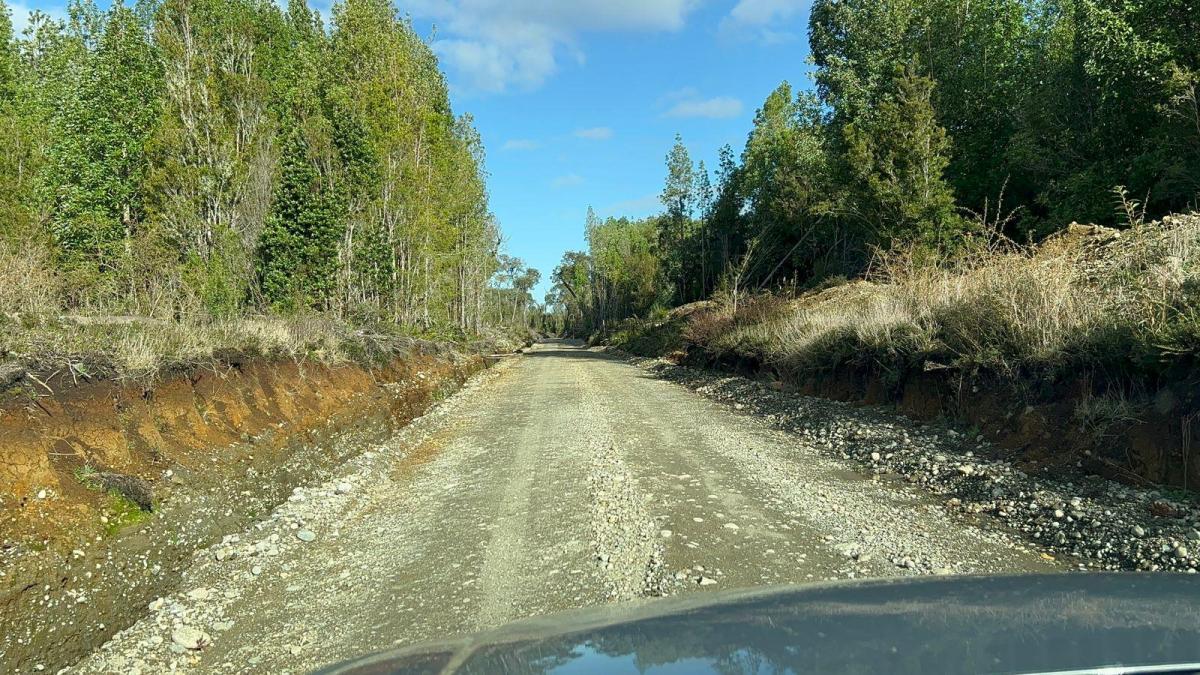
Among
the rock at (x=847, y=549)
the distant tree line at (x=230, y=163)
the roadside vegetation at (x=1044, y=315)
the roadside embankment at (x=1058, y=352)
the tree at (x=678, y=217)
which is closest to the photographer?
the rock at (x=847, y=549)

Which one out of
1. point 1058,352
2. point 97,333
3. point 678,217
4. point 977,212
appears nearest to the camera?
point 1058,352

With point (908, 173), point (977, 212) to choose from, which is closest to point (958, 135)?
point (977, 212)

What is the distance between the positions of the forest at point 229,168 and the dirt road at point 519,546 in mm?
6986

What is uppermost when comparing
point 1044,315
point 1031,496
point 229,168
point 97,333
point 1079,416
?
point 229,168

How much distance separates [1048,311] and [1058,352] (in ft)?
2.13

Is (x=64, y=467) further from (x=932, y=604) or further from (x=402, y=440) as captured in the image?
(x=932, y=604)

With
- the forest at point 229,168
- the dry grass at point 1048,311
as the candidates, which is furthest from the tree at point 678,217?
the dry grass at point 1048,311

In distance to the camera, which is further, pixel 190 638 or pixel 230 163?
pixel 230 163

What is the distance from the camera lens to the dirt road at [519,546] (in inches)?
170

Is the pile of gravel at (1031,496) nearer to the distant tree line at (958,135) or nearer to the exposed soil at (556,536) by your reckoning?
the exposed soil at (556,536)

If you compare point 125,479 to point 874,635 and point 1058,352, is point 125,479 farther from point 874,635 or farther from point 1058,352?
point 1058,352

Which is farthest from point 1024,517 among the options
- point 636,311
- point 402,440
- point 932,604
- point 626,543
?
point 636,311

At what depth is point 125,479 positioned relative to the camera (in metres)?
7.16

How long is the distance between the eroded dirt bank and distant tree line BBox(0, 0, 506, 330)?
3.57 m
